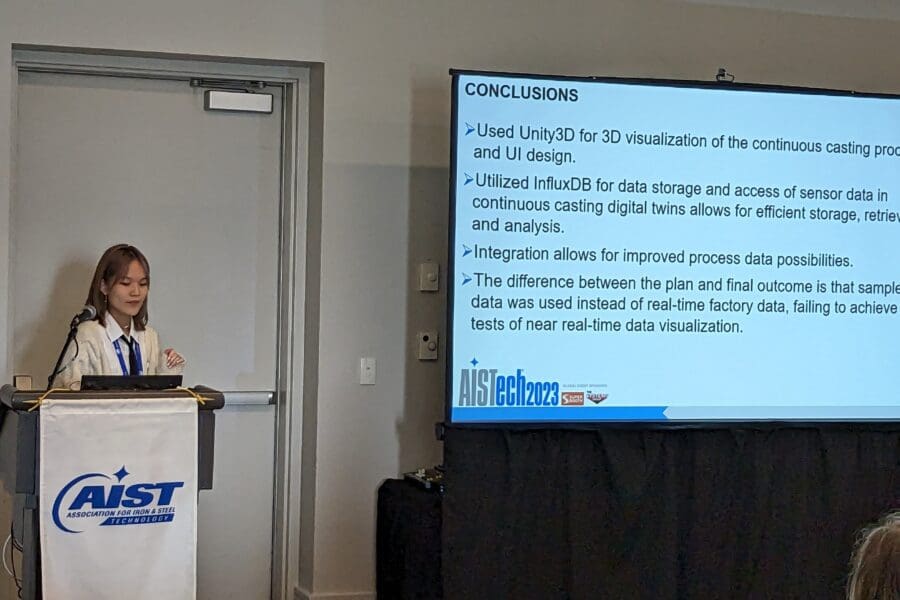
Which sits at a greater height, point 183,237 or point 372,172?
point 372,172

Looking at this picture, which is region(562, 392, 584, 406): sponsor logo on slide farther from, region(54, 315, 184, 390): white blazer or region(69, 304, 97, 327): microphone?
region(69, 304, 97, 327): microphone

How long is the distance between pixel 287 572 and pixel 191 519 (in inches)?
55.7

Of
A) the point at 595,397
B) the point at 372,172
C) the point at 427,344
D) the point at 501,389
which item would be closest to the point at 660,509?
the point at 595,397

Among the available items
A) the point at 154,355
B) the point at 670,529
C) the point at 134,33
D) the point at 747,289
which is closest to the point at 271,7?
the point at 134,33

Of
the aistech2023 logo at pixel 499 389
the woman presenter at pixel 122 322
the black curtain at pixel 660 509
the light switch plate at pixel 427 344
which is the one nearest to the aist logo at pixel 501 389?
the aistech2023 logo at pixel 499 389

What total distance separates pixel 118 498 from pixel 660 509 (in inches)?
73.8

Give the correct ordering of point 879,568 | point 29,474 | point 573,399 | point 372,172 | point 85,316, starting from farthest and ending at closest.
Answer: point 372,172 → point 573,399 → point 85,316 → point 29,474 → point 879,568

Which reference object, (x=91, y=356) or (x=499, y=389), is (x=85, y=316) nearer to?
(x=91, y=356)

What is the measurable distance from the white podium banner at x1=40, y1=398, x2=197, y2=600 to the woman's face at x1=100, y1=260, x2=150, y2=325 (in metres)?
0.90

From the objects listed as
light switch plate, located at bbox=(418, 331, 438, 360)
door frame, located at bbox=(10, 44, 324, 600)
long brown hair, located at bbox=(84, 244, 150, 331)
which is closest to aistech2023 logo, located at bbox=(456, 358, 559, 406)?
light switch plate, located at bbox=(418, 331, 438, 360)

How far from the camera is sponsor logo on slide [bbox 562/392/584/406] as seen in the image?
3828 mm

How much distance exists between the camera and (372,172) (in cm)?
435

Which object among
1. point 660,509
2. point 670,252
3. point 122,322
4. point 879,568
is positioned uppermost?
point 670,252

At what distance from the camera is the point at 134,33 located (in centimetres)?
414
